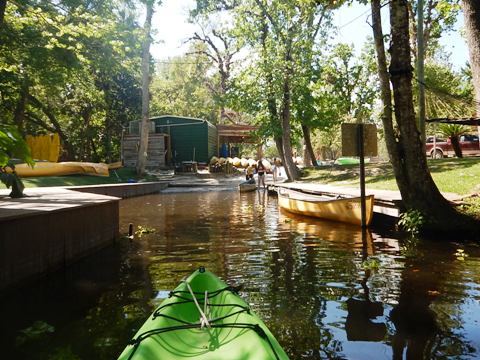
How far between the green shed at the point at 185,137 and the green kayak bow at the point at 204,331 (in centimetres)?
3628

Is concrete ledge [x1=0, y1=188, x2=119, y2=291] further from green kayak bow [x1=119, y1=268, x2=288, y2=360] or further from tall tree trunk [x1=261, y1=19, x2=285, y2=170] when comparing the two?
tall tree trunk [x1=261, y1=19, x2=285, y2=170]

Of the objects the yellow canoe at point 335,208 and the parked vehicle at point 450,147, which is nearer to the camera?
the yellow canoe at point 335,208

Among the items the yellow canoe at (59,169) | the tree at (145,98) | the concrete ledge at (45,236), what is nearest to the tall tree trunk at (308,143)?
the tree at (145,98)

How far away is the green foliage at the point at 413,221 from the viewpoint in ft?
35.9

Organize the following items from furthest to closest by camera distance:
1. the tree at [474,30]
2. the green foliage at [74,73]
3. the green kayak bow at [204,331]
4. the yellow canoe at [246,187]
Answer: the yellow canoe at [246,187]
the green foliage at [74,73]
the tree at [474,30]
the green kayak bow at [204,331]

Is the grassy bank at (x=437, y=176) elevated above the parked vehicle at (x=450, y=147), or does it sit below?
below

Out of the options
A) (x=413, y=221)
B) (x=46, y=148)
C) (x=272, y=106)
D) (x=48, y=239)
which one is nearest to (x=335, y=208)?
(x=413, y=221)

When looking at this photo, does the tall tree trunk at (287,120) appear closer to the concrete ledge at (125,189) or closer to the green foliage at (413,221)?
the concrete ledge at (125,189)

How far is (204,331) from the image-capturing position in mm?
4160

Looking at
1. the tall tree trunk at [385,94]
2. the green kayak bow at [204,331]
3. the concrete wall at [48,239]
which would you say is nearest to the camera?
the green kayak bow at [204,331]

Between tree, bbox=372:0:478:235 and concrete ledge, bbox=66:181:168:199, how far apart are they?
42.5 feet

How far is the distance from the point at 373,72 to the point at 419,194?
27.8 metres

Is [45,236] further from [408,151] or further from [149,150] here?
[149,150]

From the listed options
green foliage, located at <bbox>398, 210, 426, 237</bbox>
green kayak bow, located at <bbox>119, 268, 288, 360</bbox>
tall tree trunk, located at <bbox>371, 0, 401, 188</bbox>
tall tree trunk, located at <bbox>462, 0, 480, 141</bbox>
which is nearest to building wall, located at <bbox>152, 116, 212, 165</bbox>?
tall tree trunk, located at <bbox>371, 0, 401, 188</bbox>
